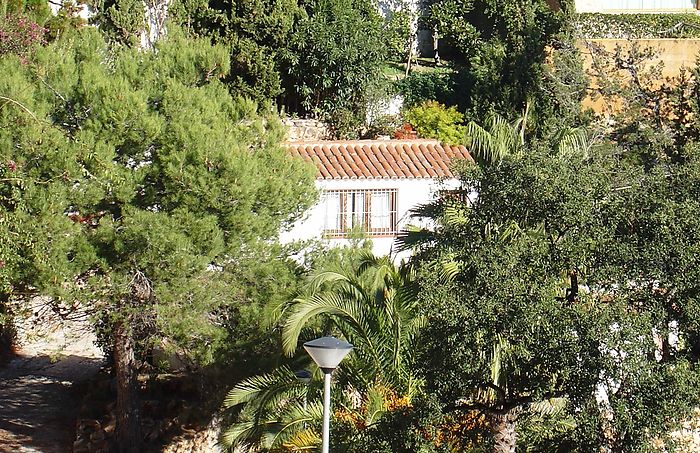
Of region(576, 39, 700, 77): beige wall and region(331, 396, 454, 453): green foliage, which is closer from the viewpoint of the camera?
region(331, 396, 454, 453): green foliage

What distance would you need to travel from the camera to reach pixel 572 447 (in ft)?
35.9

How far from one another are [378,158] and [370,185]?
2.67 ft

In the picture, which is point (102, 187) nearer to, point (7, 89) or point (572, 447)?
point (7, 89)

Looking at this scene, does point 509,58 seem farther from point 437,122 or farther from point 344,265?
point 344,265

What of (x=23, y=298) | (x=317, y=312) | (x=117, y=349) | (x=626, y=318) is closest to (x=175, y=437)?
(x=117, y=349)

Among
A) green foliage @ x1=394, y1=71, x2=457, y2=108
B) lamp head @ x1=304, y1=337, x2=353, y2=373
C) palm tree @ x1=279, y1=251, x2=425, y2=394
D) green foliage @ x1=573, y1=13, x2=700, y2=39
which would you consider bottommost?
palm tree @ x1=279, y1=251, x2=425, y2=394

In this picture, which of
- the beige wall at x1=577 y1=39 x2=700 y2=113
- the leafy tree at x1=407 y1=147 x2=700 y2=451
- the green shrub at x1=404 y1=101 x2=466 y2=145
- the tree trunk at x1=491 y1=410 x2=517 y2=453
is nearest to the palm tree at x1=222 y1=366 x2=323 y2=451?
the tree trunk at x1=491 y1=410 x2=517 y2=453

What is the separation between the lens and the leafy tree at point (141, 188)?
48.6 feet

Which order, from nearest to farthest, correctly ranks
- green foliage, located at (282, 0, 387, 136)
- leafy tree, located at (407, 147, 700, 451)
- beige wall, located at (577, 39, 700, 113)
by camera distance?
leafy tree, located at (407, 147, 700, 451)
green foliage, located at (282, 0, 387, 136)
beige wall, located at (577, 39, 700, 113)

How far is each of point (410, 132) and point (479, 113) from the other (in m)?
2.64

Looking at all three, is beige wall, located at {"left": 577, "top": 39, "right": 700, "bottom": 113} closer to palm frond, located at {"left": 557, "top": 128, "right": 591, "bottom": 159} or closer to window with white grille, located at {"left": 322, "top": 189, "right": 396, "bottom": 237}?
window with white grille, located at {"left": 322, "top": 189, "right": 396, "bottom": 237}

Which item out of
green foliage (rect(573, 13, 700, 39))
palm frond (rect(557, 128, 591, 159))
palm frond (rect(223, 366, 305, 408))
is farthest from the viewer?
green foliage (rect(573, 13, 700, 39))

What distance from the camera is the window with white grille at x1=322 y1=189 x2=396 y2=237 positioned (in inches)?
881

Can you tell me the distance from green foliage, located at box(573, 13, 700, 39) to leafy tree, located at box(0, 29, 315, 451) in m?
19.1
